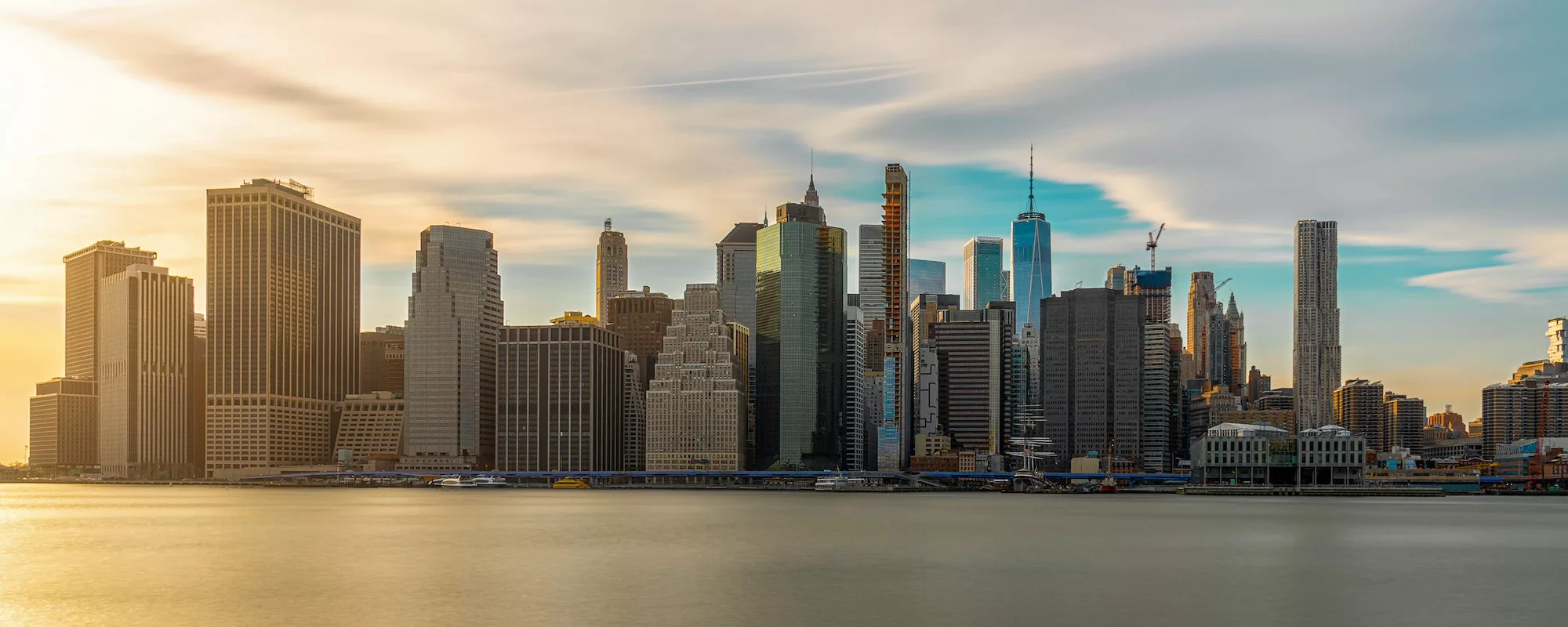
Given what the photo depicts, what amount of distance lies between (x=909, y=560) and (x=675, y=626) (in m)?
40.8

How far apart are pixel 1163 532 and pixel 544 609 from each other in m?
90.0

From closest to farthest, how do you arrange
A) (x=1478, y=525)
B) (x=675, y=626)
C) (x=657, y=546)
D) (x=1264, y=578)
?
(x=675, y=626), (x=1264, y=578), (x=657, y=546), (x=1478, y=525)

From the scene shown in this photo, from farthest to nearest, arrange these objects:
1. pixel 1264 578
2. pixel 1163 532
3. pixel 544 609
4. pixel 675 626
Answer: pixel 1163 532 < pixel 1264 578 < pixel 544 609 < pixel 675 626

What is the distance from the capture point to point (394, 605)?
79875 millimetres

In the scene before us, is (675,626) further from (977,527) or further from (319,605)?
(977,527)

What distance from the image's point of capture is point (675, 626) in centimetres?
7188

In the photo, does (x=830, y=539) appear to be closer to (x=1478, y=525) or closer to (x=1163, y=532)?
(x=1163, y=532)

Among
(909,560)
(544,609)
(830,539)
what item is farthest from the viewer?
(830,539)

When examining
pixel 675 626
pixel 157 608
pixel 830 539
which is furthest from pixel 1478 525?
pixel 157 608

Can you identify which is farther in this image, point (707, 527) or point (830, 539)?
point (707, 527)

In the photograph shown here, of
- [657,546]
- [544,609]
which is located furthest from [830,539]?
[544,609]

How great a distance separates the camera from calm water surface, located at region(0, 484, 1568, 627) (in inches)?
3046

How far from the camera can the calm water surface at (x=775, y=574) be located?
77375 millimetres

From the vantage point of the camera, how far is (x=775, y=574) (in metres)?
98.3
